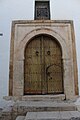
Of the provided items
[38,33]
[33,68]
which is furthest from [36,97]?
[38,33]

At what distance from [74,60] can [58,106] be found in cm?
156

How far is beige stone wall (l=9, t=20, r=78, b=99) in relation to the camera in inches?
213

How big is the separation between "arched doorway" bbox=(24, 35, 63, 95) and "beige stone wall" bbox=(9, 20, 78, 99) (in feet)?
0.64

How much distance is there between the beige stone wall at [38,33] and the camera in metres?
5.40

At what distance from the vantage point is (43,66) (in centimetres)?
569

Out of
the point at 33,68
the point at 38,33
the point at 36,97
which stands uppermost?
the point at 38,33

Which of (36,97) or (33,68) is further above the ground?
(33,68)

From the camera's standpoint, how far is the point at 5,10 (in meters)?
5.90

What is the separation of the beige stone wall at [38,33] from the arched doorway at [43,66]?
0.20 m

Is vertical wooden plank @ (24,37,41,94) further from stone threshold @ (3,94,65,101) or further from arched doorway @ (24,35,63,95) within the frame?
stone threshold @ (3,94,65,101)

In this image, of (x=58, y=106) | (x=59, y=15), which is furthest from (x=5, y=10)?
(x=58, y=106)

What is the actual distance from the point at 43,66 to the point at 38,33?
101 centimetres

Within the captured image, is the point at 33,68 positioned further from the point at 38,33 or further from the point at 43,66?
the point at 38,33

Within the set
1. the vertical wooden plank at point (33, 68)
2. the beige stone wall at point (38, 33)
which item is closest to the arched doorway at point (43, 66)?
the vertical wooden plank at point (33, 68)
